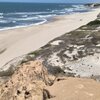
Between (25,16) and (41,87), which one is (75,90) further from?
(25,16)

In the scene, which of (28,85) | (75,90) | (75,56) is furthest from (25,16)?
(75,90)

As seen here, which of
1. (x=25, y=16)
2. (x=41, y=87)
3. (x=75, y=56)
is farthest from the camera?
(x=25, y=16)

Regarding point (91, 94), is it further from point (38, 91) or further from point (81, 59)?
point (81, 59)

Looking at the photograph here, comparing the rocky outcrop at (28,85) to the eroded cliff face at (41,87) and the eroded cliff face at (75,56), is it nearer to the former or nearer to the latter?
the eroded cliff face at (41,87)

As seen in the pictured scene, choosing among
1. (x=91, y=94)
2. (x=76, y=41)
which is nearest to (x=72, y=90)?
(x=91, y=94)

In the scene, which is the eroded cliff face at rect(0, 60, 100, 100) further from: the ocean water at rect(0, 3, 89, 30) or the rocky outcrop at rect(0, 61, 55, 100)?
the ocean water at rect(0, 3, 89, 30)

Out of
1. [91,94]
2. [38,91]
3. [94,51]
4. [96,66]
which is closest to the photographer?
[91,94]

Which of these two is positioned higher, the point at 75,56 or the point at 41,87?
the point at 41,87

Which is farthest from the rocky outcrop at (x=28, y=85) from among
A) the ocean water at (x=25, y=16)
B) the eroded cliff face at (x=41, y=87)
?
the ocean water at (x=25, y=16)

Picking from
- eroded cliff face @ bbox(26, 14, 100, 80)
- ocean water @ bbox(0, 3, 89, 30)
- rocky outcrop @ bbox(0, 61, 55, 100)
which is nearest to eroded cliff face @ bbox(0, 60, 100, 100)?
rocky outcrop @ bbox(0, 61, 55, 100)

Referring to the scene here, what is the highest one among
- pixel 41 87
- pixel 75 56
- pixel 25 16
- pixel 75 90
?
pixel 75 90

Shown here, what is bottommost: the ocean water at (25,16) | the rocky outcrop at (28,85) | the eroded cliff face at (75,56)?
the ocean water at (25,16)
